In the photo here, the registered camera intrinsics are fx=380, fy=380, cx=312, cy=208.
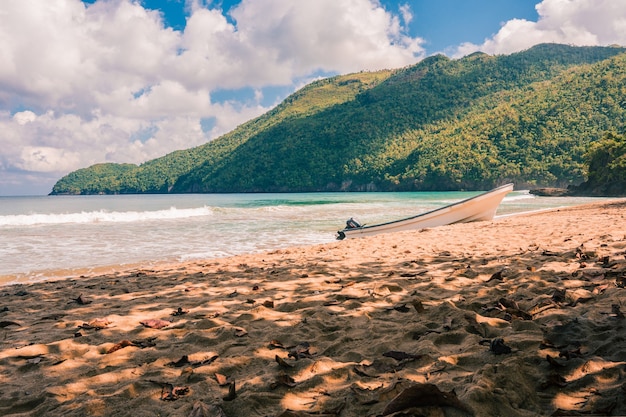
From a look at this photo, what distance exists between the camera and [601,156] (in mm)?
48281

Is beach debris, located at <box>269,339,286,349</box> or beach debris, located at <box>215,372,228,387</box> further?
beach debris, located at <box>269,339,286,349</box>

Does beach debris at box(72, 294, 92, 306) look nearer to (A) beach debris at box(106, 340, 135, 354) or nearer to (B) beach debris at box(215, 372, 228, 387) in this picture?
(A) beach debris at box(106, 340, 135, 354)

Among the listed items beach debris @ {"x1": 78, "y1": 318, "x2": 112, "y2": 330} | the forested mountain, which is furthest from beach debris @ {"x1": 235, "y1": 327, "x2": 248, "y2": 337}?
the forested mountain

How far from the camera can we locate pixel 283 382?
229 cm

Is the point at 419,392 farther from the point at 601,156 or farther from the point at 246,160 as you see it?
the point at 246,160

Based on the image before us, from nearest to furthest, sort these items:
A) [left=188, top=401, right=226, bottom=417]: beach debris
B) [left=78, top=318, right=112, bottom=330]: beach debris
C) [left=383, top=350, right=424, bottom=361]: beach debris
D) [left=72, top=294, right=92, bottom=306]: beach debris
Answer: [left=188, top=401, right=226, bottom=417]: beach debris → [left=383, top=350, right=424, bottom=361]: beach debris → [left=78, top=318, right=112, bottom=330]: beach debris → [left=72, top=294, right=92, bottom=306]: beach debris

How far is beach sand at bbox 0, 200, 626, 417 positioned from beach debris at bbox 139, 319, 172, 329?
0.03 meters

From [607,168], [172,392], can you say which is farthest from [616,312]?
[607,168]

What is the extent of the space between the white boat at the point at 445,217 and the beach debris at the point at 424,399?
11214 mm

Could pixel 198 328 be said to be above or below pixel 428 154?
below

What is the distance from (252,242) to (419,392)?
11.4 meters

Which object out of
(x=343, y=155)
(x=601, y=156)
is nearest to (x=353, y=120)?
(x=343, y=155)

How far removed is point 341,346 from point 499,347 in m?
1.08

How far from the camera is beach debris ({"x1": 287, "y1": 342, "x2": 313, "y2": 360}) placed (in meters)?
2.70
